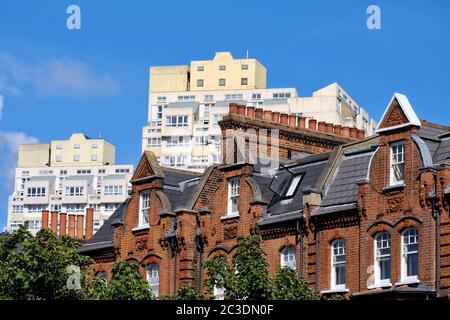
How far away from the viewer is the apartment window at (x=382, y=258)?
179 ft

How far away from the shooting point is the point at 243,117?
228 ft

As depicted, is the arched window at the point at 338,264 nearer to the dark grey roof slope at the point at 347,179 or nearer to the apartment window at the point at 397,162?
the dark grey roof slope at the point at 347,179

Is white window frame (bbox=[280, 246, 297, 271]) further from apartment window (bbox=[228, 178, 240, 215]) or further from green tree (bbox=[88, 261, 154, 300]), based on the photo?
green tree (bbox=[88, 261, 154, 300])

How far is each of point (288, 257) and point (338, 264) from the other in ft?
10.8

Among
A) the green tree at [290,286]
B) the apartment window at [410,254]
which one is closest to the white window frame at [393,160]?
the apartment window at [410,254]

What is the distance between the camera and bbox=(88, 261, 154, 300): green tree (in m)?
50.9

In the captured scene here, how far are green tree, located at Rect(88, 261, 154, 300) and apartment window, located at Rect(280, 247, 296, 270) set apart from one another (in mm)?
8828

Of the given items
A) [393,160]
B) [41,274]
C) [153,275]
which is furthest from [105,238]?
[393,160]

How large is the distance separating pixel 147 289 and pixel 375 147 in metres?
12.1

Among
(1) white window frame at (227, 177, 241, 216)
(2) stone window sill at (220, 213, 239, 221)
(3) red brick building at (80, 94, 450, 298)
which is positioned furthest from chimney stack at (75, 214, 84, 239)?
(2) stone window sill at (220, 213, 239, 221)

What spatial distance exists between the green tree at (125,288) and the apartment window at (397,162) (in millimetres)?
11065

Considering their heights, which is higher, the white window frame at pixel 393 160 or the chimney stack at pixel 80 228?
the chimney stack at pixel 80 228

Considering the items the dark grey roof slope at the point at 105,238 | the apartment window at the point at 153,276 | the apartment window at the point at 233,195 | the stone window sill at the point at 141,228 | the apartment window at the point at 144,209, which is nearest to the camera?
the apartment window at the point at 233,195
